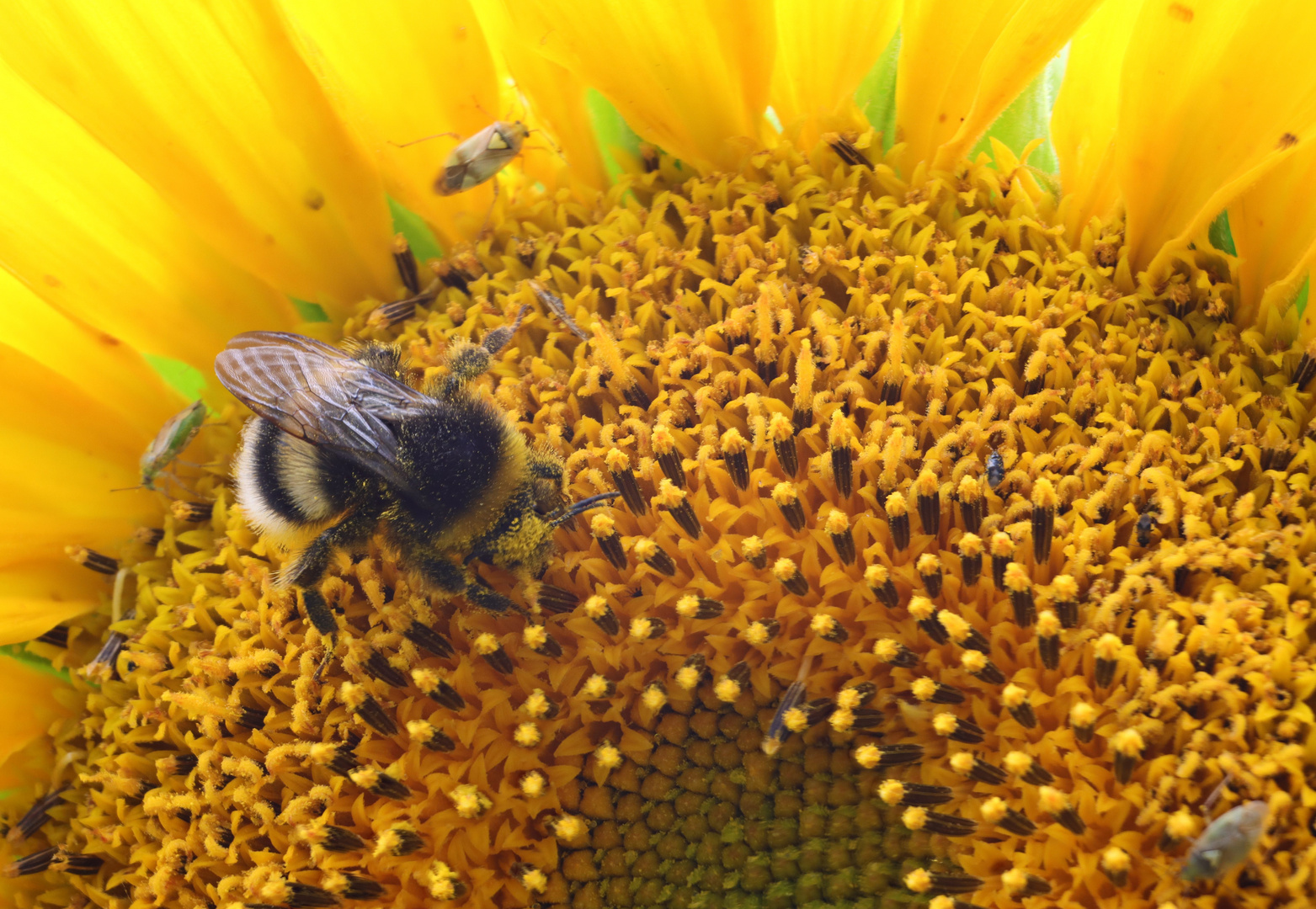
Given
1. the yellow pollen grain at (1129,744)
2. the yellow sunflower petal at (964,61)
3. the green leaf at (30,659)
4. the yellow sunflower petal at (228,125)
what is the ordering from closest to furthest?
1. the yellow pollen grain at (1129,744)
2. the yellow sunflower petal at (964,61)
3. the yellow sunflower petal at (228,125)
4. the green leaf at (30,659)

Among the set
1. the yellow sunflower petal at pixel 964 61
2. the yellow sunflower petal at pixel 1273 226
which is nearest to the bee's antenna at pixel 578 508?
the yellow sunflower petal at pixel 964 61

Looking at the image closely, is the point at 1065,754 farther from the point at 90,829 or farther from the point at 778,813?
the point at 90,829

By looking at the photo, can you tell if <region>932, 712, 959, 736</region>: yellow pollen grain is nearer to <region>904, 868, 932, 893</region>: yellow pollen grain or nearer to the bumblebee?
<region>904, 868, 932, 893</region>: yellow pollen grain

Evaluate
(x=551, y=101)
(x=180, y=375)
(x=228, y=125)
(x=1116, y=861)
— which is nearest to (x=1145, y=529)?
(x=1116, y=861)

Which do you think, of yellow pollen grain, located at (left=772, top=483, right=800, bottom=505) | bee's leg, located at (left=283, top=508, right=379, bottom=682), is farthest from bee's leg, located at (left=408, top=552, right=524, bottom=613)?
yellow pollen grain, located at (left=772, top=483, right=800, bottom=505)

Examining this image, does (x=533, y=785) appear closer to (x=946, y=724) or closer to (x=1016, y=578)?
(x=946, y=724)

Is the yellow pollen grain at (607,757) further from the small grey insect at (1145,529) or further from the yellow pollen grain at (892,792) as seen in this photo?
the small grey insect at (1145,529)
